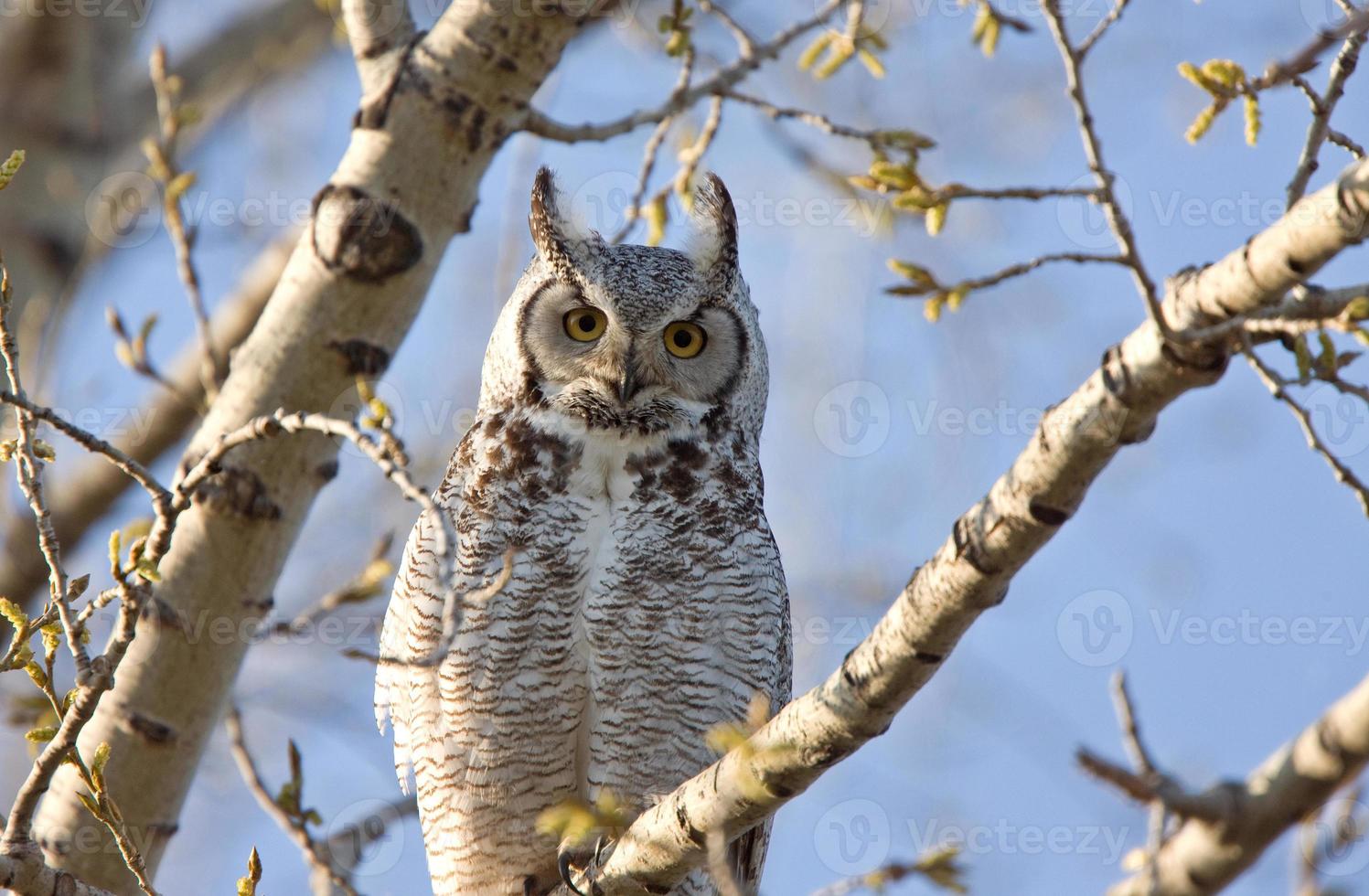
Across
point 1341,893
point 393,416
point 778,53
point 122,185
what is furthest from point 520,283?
point 1341,893

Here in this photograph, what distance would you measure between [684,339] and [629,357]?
7.7 inches

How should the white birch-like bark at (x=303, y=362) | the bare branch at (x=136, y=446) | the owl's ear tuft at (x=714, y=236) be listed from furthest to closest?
the bare branch at (x=136, y=446) → the owl's ear tuft at (x=714, y=236) → the white birch-like bark at (x=303, y=362)

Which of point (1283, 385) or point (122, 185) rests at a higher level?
point (122, 185)

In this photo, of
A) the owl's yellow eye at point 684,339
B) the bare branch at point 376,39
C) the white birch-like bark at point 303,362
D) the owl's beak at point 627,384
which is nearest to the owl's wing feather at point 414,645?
the white birch-like bark at point 303,362

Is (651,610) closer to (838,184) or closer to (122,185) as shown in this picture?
(838,184)

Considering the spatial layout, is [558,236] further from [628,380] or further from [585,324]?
[628,380]

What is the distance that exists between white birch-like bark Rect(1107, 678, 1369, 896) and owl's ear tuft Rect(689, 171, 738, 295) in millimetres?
2326

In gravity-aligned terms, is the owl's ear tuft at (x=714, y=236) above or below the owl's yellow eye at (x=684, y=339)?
above

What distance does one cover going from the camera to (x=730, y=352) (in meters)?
3.34

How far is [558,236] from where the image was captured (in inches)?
133

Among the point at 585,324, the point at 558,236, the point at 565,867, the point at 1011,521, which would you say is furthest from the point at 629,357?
the point at 1011,521

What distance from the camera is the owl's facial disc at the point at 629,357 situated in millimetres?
3123

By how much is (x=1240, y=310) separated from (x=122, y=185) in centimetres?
386

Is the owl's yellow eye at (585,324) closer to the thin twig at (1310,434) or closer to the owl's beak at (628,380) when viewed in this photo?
the owl's beak at (628,380)
